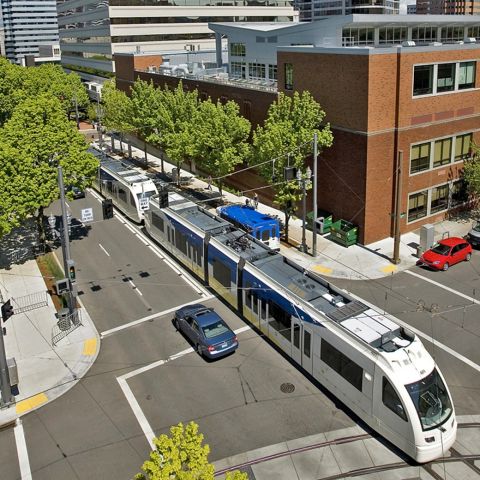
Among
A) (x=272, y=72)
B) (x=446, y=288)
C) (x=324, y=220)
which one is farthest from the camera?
(x=272, y=72)

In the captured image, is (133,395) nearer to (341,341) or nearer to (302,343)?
(302,343)

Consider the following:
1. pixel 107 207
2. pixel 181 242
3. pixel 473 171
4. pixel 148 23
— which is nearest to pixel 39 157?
pixel 107 207

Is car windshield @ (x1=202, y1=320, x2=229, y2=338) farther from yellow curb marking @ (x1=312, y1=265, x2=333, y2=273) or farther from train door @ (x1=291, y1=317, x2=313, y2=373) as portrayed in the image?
yellow curb marking @ (x1=312, y1=265, x2=333, y2=273)

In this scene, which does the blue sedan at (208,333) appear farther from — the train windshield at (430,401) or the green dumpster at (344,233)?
the green dumpster at (344,233)

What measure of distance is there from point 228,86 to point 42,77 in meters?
59.7

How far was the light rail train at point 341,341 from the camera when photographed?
17.6 meters

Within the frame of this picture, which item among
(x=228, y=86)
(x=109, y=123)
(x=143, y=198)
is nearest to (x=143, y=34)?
(x=109, y=123)

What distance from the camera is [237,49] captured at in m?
63.3

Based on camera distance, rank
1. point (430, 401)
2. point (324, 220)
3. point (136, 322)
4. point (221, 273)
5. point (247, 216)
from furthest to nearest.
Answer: point (324, 220), point (247, 216), point (221, 273), point (136, 322), point (430, 401)

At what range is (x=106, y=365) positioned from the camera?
24219mm

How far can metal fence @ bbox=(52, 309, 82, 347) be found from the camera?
Result: 26.5m

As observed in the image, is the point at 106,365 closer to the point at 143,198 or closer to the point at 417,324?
the point at 417,324

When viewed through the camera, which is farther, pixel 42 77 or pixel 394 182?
pixel 42 77

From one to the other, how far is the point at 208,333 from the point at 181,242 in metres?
10.6
